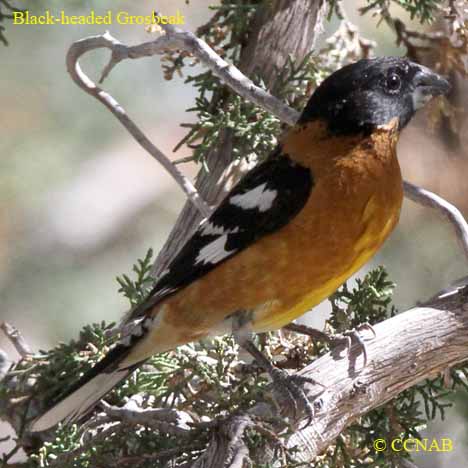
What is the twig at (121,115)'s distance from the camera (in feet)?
13.4

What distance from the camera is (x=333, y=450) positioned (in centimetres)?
357

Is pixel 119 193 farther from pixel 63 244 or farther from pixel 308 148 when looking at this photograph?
pixel 308 148

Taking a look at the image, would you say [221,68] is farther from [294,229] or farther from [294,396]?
[294,396]

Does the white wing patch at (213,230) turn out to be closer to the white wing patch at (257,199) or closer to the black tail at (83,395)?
the white wing patch at (257,199)

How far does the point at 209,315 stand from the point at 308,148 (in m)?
0.69

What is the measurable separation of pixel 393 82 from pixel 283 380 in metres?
1.17

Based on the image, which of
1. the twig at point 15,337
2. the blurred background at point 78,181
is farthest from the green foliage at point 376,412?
the blurred background at point 78,181

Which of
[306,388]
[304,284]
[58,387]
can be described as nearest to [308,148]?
[304,284]

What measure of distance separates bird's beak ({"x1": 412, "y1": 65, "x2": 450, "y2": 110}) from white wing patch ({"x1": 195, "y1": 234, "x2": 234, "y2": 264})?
89cm

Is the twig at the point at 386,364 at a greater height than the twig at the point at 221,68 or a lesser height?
lesser

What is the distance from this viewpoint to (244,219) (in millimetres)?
3602

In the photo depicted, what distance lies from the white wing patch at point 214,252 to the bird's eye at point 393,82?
2.63ft

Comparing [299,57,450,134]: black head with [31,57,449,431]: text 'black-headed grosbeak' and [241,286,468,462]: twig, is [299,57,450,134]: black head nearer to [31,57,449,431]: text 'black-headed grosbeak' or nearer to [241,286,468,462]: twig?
[31,57,449,431]: text 'black-headed grosbeak'

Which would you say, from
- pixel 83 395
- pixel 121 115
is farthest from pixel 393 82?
pixel 83 395
